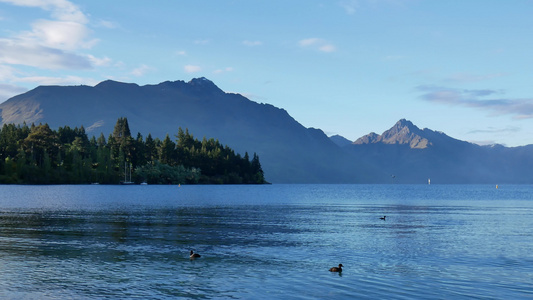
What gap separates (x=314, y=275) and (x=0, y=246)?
31620 mm

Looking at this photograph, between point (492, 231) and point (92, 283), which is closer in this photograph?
point (92, 283)

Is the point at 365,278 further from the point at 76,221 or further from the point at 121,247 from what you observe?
the point at 76,221

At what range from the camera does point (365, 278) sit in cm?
3794

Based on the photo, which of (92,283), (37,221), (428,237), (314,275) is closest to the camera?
(92,283)

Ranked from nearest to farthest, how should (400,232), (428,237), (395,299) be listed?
1. (395,299)
2. (428,237)
3. (400,232)

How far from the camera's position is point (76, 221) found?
3199 inches

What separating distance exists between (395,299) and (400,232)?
39.6m

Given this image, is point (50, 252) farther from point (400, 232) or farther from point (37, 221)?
point (400, 232)

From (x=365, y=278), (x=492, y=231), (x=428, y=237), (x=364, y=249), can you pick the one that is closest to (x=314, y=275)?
(x=365, y=278)

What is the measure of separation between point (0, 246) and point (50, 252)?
6.66 m

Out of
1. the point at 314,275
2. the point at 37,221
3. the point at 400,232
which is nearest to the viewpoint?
the point at 314,275

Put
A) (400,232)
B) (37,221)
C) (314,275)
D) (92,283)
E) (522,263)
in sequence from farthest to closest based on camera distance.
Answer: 1. (37,221)
2. (400,232)
3. (522,263)
4. (314,275)
5. (92,283)

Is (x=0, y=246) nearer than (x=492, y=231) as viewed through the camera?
Yes

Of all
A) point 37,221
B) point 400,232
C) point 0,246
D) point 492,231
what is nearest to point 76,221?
point 37,221
